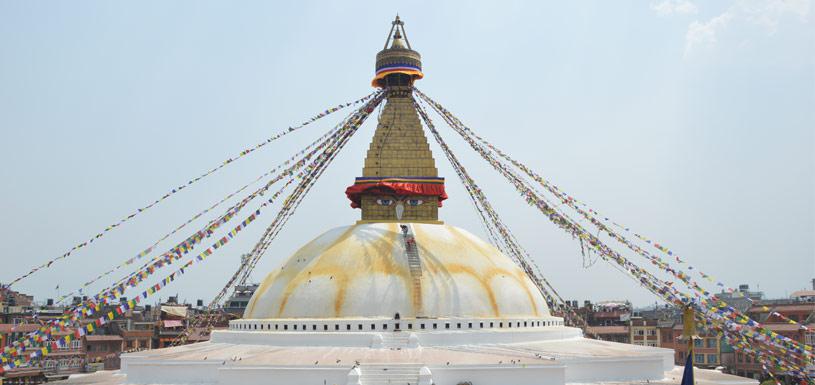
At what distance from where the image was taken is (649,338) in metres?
49.4

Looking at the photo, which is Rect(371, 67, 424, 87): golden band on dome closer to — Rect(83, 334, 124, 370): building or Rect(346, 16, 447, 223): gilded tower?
Rect(346, 16, 447, 223): gilded tower

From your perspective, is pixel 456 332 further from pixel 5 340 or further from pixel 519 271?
pixel 5 340

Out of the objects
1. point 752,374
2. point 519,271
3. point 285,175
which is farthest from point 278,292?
point 752,374

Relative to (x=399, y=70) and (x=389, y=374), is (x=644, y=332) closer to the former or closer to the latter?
(x=399, y=70)

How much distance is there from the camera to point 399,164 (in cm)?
2466

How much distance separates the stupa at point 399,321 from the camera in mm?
17891

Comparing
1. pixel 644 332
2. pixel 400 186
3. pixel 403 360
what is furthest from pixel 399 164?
pixel 644 332

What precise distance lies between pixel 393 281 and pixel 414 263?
0.87 metres

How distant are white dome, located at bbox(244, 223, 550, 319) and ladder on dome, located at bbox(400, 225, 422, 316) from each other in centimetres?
3

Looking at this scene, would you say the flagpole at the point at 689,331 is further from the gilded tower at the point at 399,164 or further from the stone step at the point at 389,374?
the gilded tower at the point at 399,164

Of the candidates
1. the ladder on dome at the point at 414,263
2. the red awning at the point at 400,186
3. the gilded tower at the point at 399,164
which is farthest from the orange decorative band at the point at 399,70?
the ladder on dome at the point at 414,263

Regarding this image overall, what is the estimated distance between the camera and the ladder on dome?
2047 cm

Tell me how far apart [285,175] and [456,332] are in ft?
23.6

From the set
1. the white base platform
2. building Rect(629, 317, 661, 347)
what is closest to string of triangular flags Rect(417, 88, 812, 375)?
the white base platform
